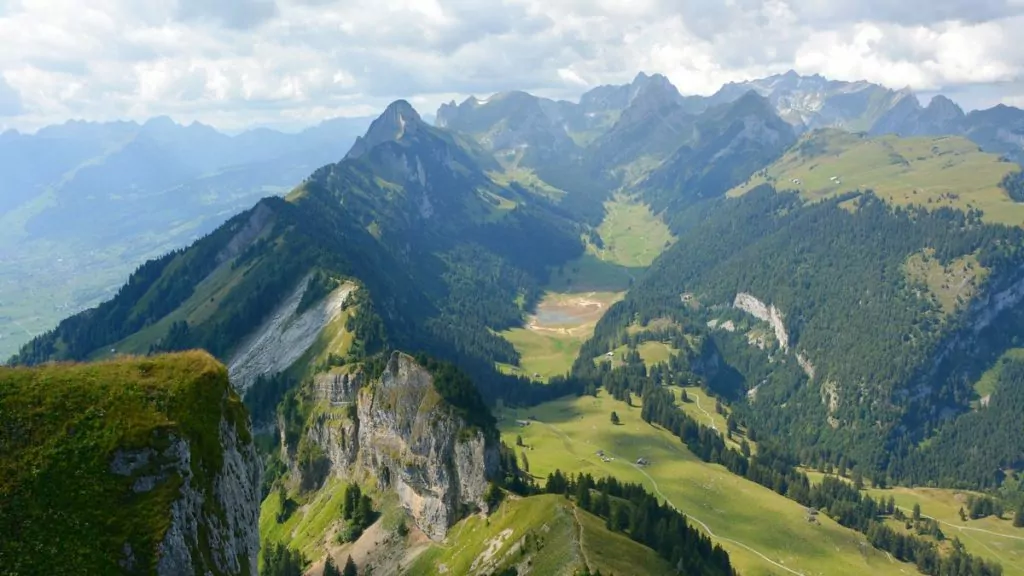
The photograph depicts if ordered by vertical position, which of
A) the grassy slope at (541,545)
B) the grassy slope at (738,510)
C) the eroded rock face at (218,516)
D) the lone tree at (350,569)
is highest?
the eroded rock face at (218,516)

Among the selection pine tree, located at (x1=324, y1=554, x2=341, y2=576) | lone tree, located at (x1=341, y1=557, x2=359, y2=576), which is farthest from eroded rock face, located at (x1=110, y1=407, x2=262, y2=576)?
lone tree, located at (x1=341, y1=557, x2=359, y2=576)

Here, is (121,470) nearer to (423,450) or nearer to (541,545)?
(541,545)

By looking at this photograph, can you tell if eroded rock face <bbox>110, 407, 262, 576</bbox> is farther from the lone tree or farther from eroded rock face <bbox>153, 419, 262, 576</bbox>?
the lone tree

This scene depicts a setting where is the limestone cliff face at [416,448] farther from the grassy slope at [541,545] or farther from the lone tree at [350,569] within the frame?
the lone tree at [350,569]

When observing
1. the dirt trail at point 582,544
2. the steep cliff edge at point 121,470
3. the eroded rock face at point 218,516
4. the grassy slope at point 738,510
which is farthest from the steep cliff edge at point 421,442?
the steep cliff edge at point 121,470

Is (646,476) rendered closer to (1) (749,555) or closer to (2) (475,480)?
(1) (749,555)

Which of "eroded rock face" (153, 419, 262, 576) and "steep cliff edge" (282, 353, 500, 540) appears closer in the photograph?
"eroded rock face" (153, 419, 262, 576)

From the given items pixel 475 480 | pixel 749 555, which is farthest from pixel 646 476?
pixel 475 480
